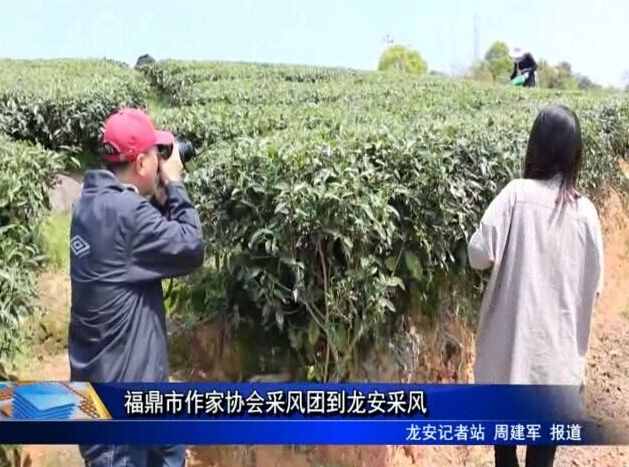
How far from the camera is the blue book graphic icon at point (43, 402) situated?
6.94ft

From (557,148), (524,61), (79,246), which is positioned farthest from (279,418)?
(524,61)

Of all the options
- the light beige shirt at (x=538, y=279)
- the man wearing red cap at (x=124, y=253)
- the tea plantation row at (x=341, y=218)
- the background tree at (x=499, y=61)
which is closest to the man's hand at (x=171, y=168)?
the man wearing red cap at (x=124, y=253)

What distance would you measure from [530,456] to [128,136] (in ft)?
4.85

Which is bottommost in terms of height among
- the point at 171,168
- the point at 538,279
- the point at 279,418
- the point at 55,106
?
the point at 279,418

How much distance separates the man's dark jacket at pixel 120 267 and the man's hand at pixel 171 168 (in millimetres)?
28

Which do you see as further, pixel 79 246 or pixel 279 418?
pixel 279 418

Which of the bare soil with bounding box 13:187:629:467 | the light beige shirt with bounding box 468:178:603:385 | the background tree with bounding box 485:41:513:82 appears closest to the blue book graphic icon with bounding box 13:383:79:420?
the bare soil with bounding box 13:187:629:467

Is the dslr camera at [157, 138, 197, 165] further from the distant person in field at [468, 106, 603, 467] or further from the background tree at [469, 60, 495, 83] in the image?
the background tree at [469, 60, 495, 83]

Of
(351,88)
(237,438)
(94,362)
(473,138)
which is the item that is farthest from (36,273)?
(351,88)

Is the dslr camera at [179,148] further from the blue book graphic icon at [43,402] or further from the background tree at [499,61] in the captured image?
the background tree at [499,61]

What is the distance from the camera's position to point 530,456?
2.37 meters

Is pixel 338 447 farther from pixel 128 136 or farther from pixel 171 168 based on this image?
pixel 128 136

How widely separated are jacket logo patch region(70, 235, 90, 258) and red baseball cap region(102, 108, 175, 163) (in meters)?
0.21

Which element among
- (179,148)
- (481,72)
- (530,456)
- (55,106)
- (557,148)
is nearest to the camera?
(557,148)
